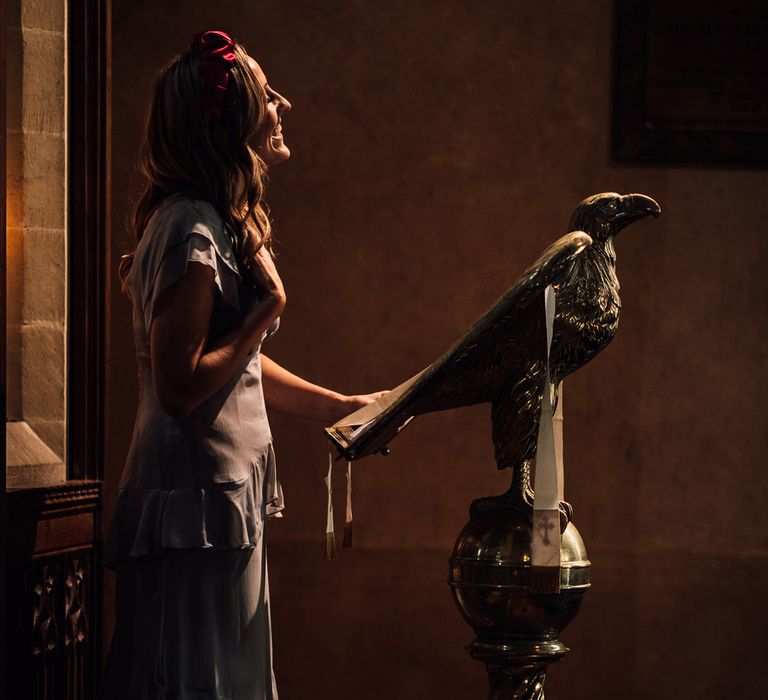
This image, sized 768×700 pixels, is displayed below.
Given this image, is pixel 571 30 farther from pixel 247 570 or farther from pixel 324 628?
pixel 247 570

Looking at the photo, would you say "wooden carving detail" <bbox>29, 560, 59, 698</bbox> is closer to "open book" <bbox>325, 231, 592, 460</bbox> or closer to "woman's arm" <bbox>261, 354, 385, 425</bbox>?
"woman's arm" <bbox>261, 354, 385, 425</bbox>

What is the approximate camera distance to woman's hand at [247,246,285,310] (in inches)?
61.9

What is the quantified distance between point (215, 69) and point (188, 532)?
658 mm

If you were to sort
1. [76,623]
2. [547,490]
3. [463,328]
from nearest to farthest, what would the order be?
[547,490] → [76,623] → [463,328]

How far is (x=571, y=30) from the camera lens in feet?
10.5

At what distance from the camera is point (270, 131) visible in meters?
1.70

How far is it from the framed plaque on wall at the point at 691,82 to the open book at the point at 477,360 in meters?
1.79

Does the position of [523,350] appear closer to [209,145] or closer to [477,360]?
[477,360]

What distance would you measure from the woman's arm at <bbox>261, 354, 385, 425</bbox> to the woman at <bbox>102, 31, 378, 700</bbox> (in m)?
0.33

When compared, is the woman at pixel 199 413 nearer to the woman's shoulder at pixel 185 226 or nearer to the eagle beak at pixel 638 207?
the woman's shoulder at pixel 185 226

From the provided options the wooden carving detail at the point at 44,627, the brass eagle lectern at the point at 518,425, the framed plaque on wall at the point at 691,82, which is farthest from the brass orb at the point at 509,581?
the framed plaque on wall at the point at 691,82

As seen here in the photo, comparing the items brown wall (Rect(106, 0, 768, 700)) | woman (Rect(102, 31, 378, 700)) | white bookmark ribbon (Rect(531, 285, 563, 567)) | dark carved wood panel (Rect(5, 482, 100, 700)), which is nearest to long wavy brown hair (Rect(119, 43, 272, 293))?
woman (Rect(102, 31, 378, 700))

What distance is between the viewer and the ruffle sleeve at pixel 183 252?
4.90 feet

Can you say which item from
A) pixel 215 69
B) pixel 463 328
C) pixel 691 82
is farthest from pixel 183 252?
pixel 691 82
